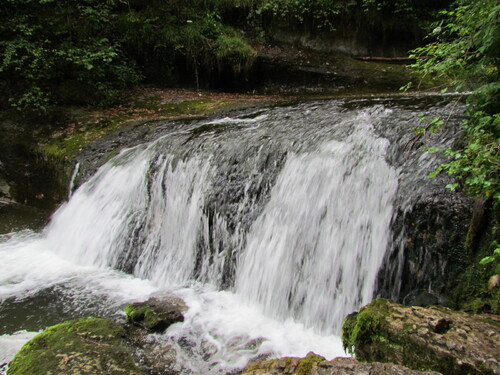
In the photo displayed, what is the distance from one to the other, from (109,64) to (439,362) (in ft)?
35.6

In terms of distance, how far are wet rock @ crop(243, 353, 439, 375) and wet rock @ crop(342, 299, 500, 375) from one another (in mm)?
422

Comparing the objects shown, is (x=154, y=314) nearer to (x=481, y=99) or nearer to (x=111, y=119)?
(x=481, y=99)

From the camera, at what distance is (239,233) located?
5414mm

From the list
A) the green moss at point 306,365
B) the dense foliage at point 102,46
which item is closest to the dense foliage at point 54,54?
the dense foliage at point 102,46

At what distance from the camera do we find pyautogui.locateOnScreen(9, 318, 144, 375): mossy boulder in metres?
3.23

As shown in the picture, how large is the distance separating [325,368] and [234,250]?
3275 millimetres

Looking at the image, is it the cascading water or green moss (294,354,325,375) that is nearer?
green moss (294,354,325,375)

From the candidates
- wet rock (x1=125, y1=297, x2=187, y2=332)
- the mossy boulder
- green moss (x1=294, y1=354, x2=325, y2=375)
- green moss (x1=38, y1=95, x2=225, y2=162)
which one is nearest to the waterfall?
wet rock (x1=125, y1=297, x2=187, y2=332)

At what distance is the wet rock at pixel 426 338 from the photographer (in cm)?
225

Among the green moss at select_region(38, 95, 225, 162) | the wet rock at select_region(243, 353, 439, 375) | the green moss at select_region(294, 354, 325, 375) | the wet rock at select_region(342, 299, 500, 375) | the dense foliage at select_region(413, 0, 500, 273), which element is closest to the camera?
the wet rock at select_region(243, 353, 439, 375)

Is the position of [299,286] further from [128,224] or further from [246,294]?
[128,224]

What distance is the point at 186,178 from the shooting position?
6.27m

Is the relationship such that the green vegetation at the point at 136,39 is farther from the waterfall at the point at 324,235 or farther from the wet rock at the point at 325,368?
the wet rock at the point at 325,368

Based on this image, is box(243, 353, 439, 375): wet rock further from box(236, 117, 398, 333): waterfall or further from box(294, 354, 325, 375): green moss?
box(236, 117, 398, 333): waterfall
